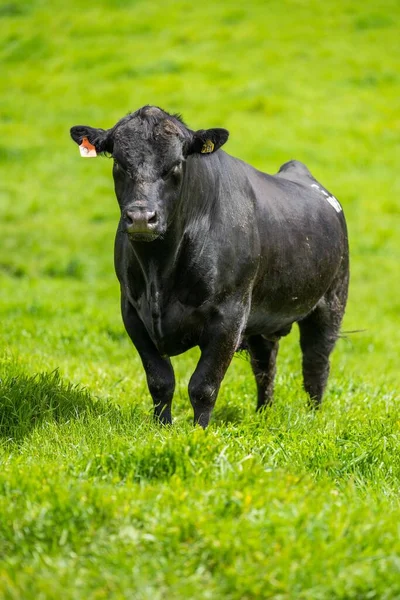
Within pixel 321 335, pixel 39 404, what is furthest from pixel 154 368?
pixel 321 335

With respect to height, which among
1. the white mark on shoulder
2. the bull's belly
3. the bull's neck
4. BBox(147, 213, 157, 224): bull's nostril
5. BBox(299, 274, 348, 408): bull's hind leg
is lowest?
BBox(299, 274, 348, 408): bull's hind leg

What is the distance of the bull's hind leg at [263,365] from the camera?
799 cm

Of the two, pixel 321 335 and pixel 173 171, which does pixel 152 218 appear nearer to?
pixel 173 171

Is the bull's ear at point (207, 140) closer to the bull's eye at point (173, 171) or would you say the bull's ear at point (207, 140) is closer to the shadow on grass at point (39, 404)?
the bull's eye at point (173, 171)

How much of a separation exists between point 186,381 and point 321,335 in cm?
128

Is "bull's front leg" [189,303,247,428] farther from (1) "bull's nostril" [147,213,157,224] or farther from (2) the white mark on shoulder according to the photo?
(2) the white mark on shoulder

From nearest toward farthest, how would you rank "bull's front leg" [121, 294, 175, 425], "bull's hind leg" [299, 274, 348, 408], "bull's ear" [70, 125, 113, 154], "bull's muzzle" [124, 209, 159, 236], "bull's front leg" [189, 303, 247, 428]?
"bull's muzzle" [124, 209, 159, 236]
"bull's ear" [70, 125, 113, 154]
"bull's front leg" [189, 303, 247, 428]
"bull's front leg" [121, 294, 175, 425]
"bull's hind leg" [299, 274, 348, 408]

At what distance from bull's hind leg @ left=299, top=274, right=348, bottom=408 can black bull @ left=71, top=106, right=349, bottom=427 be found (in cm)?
101

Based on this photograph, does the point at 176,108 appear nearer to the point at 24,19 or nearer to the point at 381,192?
the point at 381,192

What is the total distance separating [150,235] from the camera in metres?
5.68

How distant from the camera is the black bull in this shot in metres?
5.97

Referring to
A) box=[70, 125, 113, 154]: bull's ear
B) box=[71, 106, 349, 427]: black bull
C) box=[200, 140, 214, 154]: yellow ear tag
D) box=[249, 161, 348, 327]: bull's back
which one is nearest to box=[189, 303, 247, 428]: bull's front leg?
box=[71, 106, 349, 427]: black bull

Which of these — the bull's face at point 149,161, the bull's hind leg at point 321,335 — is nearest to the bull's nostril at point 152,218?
the bull's face at point 149,161

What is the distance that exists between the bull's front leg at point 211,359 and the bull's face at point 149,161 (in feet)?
2.58
